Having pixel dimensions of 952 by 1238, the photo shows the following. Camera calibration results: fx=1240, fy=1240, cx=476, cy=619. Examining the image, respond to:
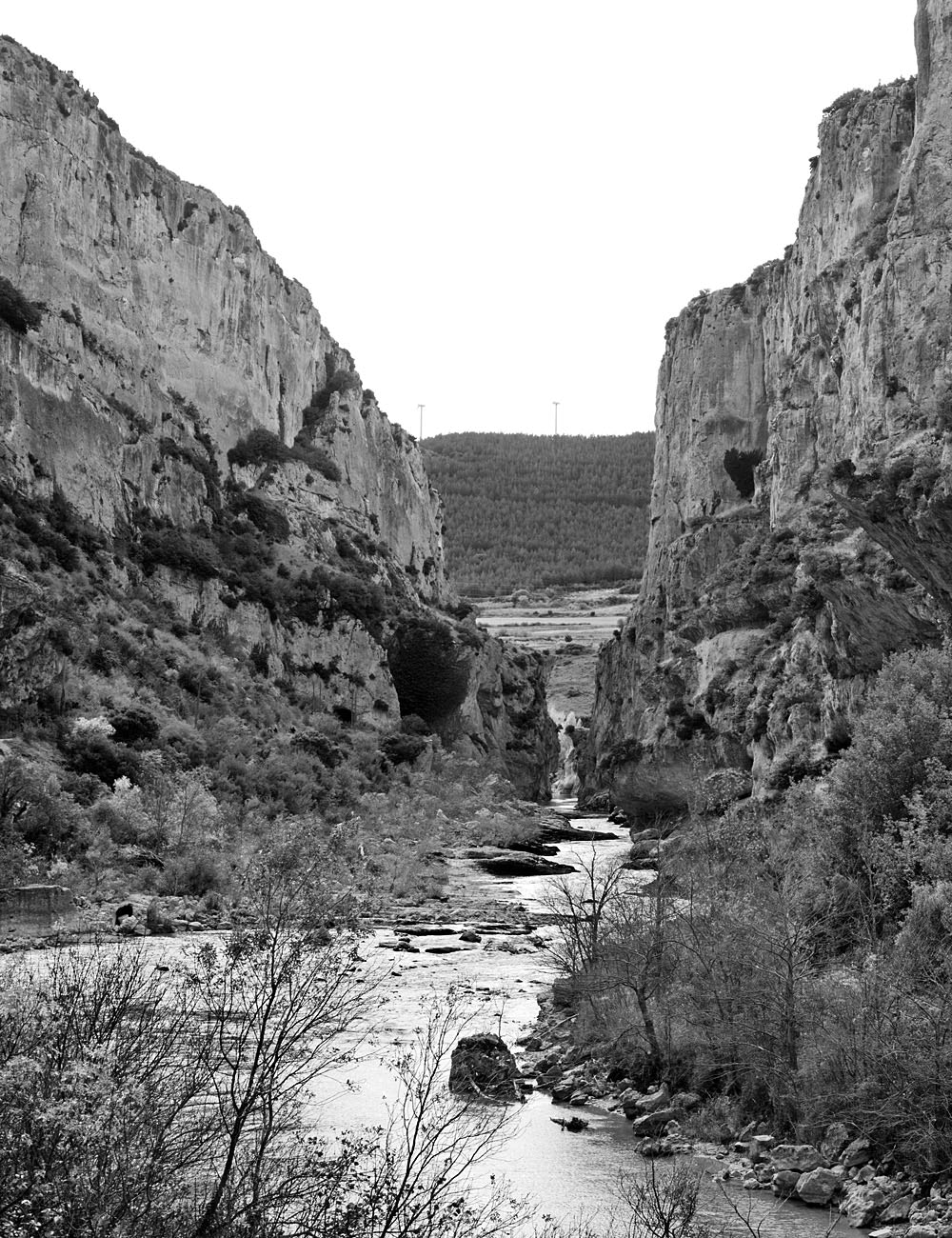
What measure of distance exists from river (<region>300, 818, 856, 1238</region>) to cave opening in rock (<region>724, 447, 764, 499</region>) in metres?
62.4

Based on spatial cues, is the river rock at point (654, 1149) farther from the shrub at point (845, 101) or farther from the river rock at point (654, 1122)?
the shrub at point (845, 101)

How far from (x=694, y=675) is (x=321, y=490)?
43350mm

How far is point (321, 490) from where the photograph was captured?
101 meters

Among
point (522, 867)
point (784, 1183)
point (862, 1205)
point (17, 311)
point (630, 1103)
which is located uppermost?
point (17, 311)

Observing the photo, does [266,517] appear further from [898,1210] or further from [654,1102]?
[898,1210]

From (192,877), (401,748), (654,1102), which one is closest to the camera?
(654,1102)

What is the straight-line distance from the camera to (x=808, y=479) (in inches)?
2470

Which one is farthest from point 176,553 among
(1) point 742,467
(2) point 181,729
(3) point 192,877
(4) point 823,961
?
(4) point 823,961

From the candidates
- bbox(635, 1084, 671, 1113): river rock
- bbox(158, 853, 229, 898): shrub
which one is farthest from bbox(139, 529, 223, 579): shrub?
bbox(635, 1084, 671, 1113): river rock

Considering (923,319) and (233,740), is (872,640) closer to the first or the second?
(923,319)

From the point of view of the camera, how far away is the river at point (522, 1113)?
1505cm

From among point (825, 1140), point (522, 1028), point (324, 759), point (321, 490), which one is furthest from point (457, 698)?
point (825, 1140)

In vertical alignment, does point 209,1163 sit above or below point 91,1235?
below

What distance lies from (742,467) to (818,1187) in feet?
255
